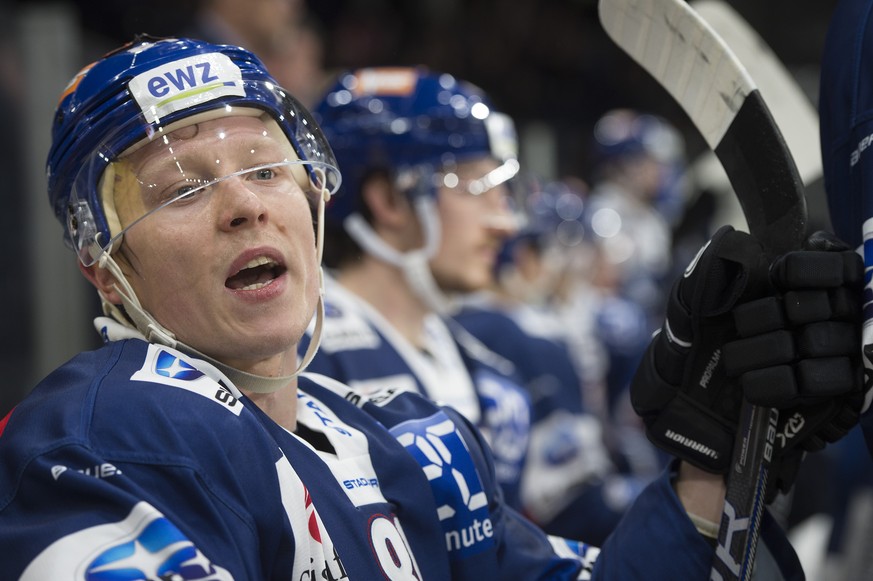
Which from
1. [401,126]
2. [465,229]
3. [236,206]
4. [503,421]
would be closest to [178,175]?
[236,206]

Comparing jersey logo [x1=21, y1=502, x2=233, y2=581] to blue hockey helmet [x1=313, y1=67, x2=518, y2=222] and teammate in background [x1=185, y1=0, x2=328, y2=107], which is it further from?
teammate in background [x1=185, y1=0, x2=328, y2=107]

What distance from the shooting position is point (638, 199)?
7.27 meters

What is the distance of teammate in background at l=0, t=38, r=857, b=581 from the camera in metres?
1.12

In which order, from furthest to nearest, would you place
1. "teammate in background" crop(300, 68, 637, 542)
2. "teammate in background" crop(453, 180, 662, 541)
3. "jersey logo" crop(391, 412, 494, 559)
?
1. "teammate in background" crop(453, 180, 662, 541)
2. "teammate in background" crop(300, 68, 637, 542)
3. "jersey logo" crop(391, 412, 494, 559)

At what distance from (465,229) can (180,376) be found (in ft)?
4.96

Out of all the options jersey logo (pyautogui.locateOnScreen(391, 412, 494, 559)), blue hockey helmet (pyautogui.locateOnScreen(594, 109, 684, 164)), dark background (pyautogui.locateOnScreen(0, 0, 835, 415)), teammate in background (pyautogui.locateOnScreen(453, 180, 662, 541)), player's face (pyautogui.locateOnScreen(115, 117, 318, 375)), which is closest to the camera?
player's face (pyautogui.locateOnScreen(115, 117, 318, 375))

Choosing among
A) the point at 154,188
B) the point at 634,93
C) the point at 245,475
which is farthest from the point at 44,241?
the point at 634,93

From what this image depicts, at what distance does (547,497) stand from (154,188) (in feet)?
8.08

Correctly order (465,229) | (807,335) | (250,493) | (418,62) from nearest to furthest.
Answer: (250,493) < (807,335) < (465,229) < (418,62)

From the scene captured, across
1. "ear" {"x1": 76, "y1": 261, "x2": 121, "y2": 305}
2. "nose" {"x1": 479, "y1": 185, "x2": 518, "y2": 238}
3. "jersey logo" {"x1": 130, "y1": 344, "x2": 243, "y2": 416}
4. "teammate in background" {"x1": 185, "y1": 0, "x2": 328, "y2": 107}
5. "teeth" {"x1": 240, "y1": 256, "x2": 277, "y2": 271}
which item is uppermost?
"teammate in background" {"x1": 185, "y1": 0, "x2": 328, "y2": 107}

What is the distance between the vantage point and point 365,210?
2.68 meters

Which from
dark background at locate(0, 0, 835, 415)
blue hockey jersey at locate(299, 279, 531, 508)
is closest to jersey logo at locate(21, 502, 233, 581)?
blue hockey jersey at locate(299, 279, 531, 508)

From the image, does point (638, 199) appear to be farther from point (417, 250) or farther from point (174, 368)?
point (174, 368)

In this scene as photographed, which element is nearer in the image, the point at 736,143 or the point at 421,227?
the point at 736,143
